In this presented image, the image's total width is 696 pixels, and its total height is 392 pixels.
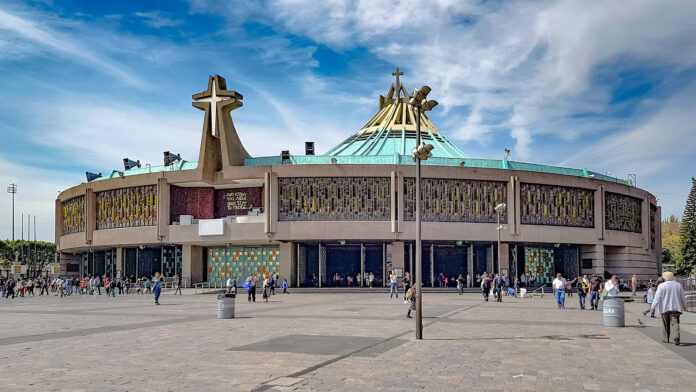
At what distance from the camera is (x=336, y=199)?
173ft

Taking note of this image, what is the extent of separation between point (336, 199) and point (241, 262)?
11867 millimetres

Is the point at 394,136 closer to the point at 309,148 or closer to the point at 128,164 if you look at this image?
the point at 309,148

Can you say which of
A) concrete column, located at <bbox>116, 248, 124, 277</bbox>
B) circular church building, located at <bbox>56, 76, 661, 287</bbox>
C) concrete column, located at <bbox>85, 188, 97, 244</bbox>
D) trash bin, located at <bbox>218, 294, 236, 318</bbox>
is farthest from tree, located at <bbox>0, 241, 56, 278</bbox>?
trash bin, located at <bbox>218, 294, 236, 318</bbox>

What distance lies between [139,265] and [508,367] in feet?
180

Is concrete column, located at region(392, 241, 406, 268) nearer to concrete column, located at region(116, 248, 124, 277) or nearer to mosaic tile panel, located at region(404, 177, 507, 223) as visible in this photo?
mosaic tile panel, located at region(404, 177, 507, 223)

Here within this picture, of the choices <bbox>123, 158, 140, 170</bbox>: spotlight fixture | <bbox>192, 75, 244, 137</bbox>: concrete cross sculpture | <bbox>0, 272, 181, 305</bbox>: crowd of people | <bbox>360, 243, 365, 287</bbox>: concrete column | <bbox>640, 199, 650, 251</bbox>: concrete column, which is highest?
<bbox>192, 75, 244, 137</bbox>: concrete cross sculpture

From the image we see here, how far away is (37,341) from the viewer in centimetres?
1581

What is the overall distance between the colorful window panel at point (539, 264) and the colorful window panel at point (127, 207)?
33328 millimetres

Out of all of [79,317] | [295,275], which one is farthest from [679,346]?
[295,275]

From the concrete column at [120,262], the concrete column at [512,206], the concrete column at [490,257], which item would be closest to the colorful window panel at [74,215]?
the concrete column at [120,262]

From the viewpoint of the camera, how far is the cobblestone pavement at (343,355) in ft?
33.5

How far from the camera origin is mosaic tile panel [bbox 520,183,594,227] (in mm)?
55500

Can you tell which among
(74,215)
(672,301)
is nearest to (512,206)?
(672,301)

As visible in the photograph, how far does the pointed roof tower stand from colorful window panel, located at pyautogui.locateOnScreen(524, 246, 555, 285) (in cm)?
1144
